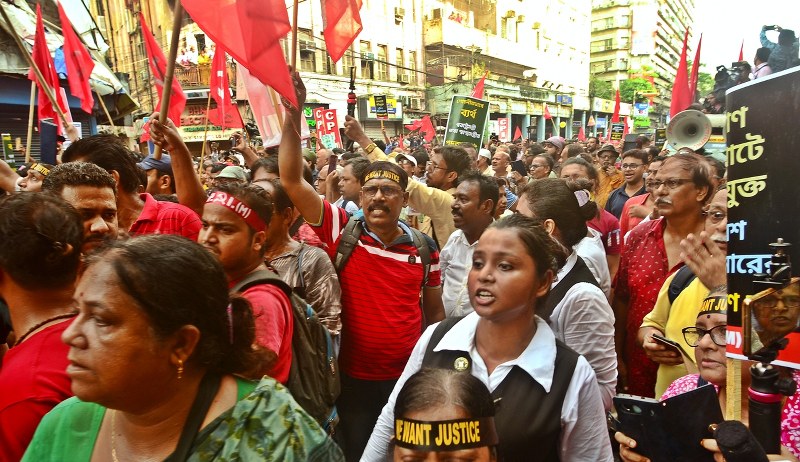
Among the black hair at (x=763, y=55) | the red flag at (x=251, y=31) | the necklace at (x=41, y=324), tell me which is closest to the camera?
the necklace at (x=41, y=324)

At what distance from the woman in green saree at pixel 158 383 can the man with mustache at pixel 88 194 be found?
1.33 meters

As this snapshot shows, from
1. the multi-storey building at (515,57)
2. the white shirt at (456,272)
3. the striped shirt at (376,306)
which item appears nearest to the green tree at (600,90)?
the multi-storey building at (515,57)

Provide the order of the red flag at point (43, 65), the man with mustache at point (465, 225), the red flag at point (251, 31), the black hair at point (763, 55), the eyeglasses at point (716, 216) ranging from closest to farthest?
the eyeglasses at point (716, 216), the red flag at point (251, 31), the man with mustache at point (465, 225), the black hair at point (763, 55), the red flag at point (43, 65)

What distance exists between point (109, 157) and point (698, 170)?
3.86 metres

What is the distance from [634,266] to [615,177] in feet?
16.9

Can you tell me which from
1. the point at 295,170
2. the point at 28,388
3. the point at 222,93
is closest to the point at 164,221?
the point at 295,170

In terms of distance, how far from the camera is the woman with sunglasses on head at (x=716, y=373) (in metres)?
1.57

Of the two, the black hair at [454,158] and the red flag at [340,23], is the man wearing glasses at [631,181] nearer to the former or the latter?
the black hair at [454,158]

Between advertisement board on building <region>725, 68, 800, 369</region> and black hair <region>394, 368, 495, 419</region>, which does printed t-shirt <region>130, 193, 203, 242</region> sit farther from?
advertisement board on building <region>725, 68, 800, 369</region>

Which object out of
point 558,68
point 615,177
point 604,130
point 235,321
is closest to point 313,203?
point 235,321

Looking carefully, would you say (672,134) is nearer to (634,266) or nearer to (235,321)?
(634,266)

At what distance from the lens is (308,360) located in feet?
6.95

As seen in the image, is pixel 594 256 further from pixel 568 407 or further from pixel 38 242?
pixel 38 242

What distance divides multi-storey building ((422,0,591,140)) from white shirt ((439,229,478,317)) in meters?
28.8
